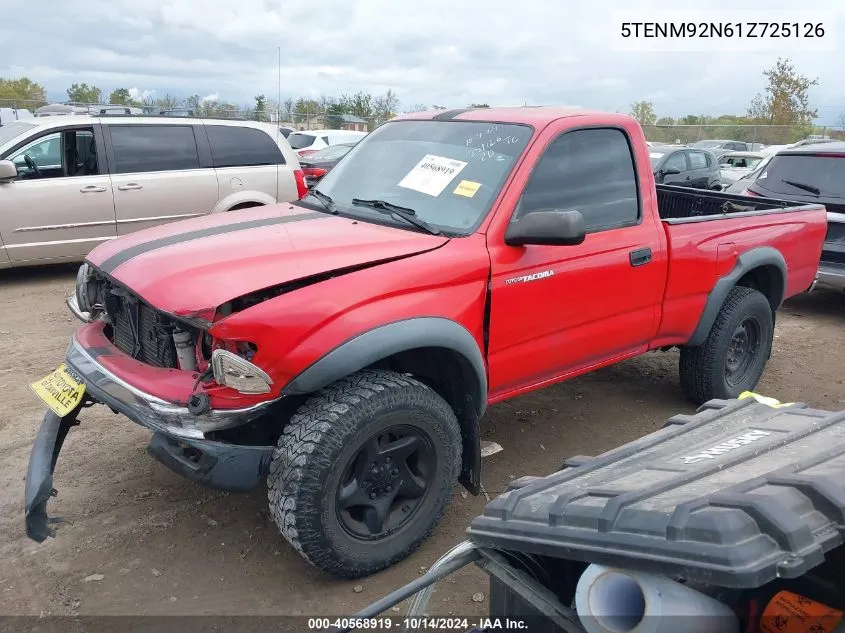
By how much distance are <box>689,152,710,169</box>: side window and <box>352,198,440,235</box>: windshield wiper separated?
42.7 ft

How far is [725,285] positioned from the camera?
4430 millimetres

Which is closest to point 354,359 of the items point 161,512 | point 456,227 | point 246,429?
point 246,429

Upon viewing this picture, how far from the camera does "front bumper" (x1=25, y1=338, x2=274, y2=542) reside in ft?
8.88

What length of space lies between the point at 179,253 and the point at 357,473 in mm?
1211

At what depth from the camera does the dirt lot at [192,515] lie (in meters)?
2.95

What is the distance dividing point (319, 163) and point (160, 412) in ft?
33.4

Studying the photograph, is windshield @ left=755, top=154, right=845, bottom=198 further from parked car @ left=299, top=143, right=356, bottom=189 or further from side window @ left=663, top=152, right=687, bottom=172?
side window @ left=663, top=152, right=687, bottom=172

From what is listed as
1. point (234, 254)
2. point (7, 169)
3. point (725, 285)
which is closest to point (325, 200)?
point (234, 254)

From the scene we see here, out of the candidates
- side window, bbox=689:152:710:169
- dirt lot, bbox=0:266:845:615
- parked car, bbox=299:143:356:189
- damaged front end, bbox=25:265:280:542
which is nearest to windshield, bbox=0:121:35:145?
dirt lot, bbox=0:266:845:615

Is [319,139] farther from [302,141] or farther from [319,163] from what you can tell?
[319,163]

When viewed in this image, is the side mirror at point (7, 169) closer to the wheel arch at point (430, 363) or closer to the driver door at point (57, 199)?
the driver door at point (57, 199)

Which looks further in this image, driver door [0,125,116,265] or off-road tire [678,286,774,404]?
driver door [0,125,116,265]

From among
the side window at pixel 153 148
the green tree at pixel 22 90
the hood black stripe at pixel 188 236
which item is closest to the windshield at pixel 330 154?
the side window at pixel 153 148

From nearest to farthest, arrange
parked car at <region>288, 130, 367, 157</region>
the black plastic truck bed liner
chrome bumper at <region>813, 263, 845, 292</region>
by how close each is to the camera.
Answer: the black plastic truck bed liner → chrome bumper at <region>813, 263, 845, 292</region> → parked car at <region>288, 130, 367, 157</region>
